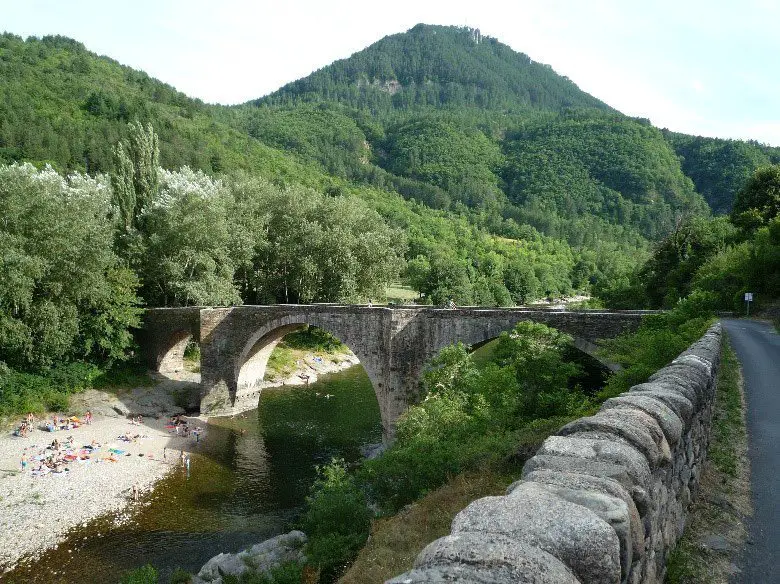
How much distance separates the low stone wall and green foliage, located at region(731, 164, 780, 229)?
124 ft

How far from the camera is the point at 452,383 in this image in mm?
20938

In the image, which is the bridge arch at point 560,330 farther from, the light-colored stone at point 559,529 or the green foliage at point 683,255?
the light-colored stone at point 559,529

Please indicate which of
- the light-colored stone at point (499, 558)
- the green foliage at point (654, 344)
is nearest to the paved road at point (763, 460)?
the green foliage at point (654, 344)

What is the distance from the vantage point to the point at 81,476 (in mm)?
22688

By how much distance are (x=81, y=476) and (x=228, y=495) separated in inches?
249

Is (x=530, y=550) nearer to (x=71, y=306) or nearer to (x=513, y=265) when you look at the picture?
(x=71, y=306)

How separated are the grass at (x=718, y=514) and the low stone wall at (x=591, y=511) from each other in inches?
7.6

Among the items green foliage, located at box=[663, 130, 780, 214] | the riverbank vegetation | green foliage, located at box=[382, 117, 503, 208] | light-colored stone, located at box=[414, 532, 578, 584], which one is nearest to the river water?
the riverbank vegetation

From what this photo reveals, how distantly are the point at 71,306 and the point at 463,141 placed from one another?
18163cm

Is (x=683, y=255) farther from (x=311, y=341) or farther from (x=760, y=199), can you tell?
(x=311, y=341)

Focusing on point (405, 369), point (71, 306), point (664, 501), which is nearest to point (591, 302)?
point (405, 369)

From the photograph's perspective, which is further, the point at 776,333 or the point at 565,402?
the point at 776,333

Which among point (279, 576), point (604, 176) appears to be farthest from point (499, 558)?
point (604, 176)

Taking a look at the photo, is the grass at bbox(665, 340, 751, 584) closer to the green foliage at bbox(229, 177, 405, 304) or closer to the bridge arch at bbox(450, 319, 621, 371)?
the bridge arch at bbox(450, 319, 621, 371)
